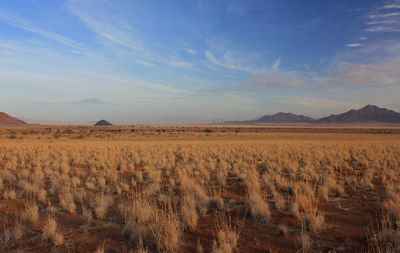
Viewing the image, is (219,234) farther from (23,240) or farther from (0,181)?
(0,181)

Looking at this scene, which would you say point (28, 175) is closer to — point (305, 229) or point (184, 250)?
point (184, 250)

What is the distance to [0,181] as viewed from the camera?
42.8ft

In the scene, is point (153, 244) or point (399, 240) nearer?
point (399, 240)

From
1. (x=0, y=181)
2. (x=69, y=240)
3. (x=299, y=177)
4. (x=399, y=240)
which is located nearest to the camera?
(x=399, y=240)

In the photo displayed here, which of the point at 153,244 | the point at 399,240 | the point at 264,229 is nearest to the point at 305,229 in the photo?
→ the point at 264,229

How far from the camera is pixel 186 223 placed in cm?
757

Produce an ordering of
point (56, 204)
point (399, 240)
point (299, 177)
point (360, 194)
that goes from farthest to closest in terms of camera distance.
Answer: point (299, 177) < point (360, 194) < point (56, 204) < point (399, 240)

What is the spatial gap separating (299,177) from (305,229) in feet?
24.8

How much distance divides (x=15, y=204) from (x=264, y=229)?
267 inches

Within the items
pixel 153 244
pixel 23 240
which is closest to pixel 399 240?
pixel 153 244

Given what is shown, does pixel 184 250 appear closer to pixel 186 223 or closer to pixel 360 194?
pixel 186 223

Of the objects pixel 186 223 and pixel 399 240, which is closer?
pixel 399 240

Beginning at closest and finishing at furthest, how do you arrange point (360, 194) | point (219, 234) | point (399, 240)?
1. point (399, 240)
2. point (219, 234)
3. point (360, 194)

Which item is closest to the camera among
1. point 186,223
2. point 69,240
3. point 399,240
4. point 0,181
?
point 399,240
